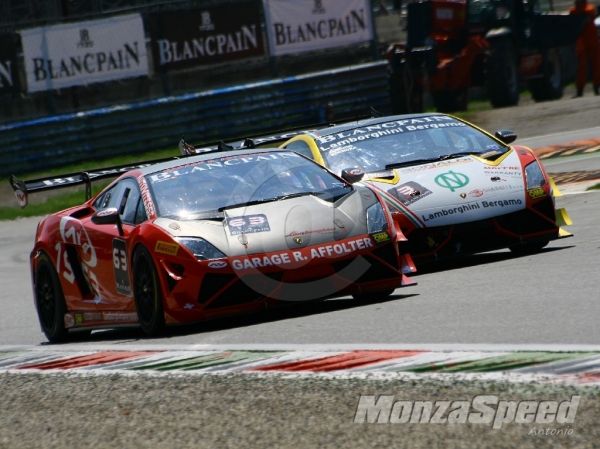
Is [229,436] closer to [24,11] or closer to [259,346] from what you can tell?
[259,346]

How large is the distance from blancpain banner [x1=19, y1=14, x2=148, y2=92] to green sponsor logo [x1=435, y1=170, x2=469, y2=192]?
1476 centimetres

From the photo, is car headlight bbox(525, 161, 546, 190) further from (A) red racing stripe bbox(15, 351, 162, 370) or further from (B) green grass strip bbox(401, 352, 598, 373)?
(B) green grass strip bbox(401, 352, 598, 373)

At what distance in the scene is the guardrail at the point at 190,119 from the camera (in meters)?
21.6

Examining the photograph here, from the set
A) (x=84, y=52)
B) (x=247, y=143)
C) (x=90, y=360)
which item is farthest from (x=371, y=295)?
(x=84, y=52)

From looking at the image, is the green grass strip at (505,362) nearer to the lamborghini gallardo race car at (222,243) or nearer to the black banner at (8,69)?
the lamborghini gallardo race car at (222,243)

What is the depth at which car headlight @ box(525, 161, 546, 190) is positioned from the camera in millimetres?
8754

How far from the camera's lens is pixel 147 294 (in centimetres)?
717

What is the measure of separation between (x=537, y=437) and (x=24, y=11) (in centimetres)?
2273

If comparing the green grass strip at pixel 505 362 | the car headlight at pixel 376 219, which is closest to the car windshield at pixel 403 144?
the car headlight at pixel 376 219

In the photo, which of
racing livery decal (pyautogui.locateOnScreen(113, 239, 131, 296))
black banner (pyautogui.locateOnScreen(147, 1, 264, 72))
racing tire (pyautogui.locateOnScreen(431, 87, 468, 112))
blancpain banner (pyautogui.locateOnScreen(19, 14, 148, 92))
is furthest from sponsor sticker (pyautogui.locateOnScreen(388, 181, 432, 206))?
racing tire (pyautogui.locateOnScreen(431, 87, 468, 112))

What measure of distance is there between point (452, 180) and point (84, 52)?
15.0 metres

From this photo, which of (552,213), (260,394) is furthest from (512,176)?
(260,394)

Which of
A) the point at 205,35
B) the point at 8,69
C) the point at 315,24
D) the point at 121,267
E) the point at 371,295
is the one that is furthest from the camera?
the point at 315,24

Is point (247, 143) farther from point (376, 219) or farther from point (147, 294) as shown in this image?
point (147, 294)
